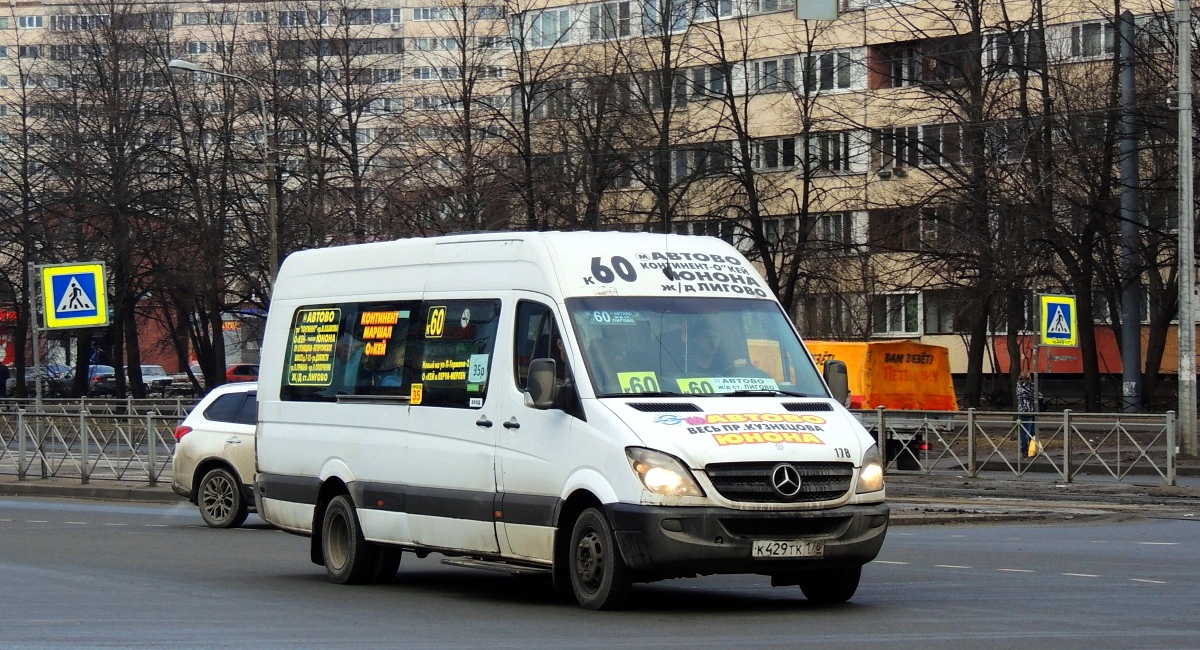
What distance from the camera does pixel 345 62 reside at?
54.5 meters

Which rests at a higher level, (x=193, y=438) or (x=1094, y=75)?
(x=1094, y=75)

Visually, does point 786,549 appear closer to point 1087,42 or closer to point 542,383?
point 542,383

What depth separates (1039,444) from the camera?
27031 mm

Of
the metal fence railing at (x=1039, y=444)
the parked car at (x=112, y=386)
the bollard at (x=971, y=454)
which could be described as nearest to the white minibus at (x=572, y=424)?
the metal fence railing at (x=1039, y=444)

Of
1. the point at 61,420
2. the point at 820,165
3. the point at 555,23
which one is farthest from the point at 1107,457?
the point at 555,23

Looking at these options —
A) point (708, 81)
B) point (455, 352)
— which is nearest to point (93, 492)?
point (455, 352)

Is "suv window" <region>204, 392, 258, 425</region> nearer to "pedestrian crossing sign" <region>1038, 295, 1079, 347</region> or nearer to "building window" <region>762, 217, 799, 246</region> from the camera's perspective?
"pedestrian crossing sign" <region>1038, 295, 1079, 347</region>

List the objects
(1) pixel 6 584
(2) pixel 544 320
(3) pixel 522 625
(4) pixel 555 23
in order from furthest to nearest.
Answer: (4) pixel 555 23 < (1) pixel 6 584 < (2) pixel 544 320 < (3) pixel 522 625

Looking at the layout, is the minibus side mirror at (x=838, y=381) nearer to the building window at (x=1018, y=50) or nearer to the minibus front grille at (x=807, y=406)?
the minibus front grille at (x=807, y=406)

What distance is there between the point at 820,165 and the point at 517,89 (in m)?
8.95

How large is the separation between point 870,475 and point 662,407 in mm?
1339

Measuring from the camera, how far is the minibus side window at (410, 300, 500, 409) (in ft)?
39.2

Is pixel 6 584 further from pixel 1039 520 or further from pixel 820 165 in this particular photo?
pixel 820 165

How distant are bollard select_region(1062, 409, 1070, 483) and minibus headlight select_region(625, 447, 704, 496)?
17.3 metres
